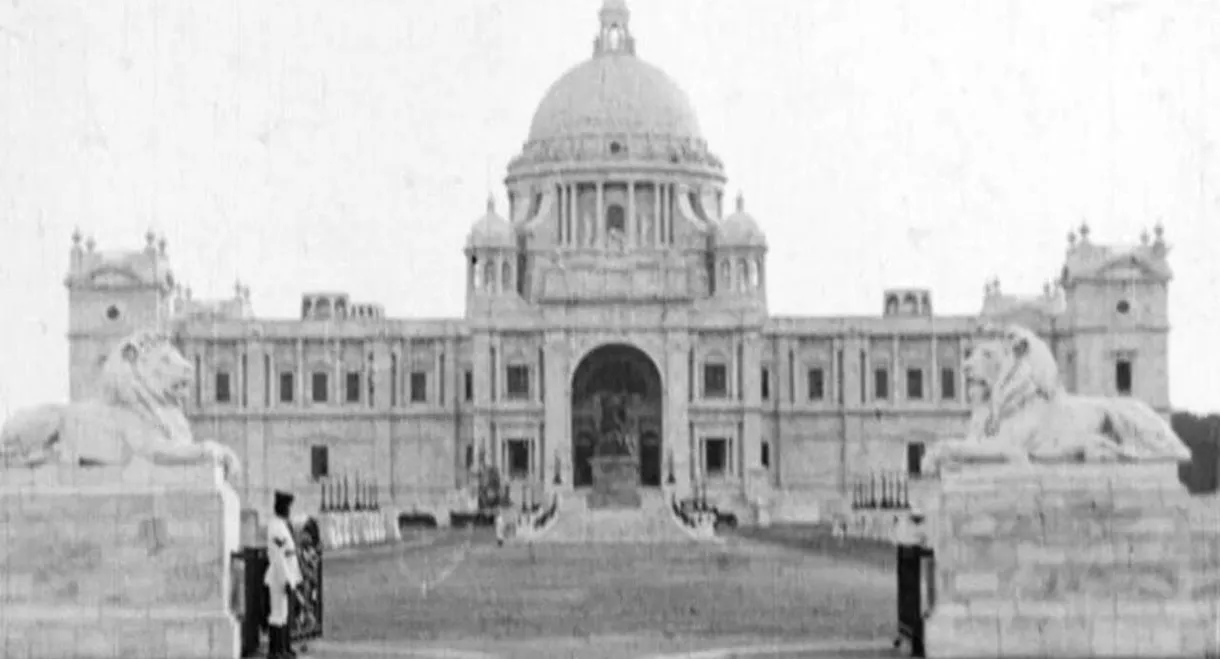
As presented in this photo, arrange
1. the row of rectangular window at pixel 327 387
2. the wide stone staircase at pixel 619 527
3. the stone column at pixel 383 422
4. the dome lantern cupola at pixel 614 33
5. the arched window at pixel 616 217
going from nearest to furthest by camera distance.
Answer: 1. the wide stone staircase at pixel 619 527
2. the stone column at pixel 383 422
3. the row of rectangular window at pixel 327 387
4. the arched window at pixel 616 217
5. the dome lantern cupola at pixel 614 33

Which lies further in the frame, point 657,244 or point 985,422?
point 657,244

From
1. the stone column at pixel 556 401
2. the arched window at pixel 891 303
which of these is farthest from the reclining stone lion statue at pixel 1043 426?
the arched window at pixel 891 303

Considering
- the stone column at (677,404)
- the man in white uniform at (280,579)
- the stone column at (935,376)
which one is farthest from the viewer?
the stone column at (935,376)

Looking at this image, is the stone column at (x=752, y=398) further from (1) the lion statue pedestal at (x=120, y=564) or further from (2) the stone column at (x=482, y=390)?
(1) the lion statue pedestal at (x=120, y=564)

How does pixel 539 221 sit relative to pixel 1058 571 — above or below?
above

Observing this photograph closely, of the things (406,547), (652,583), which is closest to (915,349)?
(406,547)

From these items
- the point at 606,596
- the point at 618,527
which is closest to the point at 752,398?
the point at 618,527

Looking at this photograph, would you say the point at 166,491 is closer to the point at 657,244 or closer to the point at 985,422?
the point at 985,422

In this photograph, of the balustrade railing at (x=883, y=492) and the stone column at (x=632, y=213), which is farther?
the stone column at (x=632, y=213)
